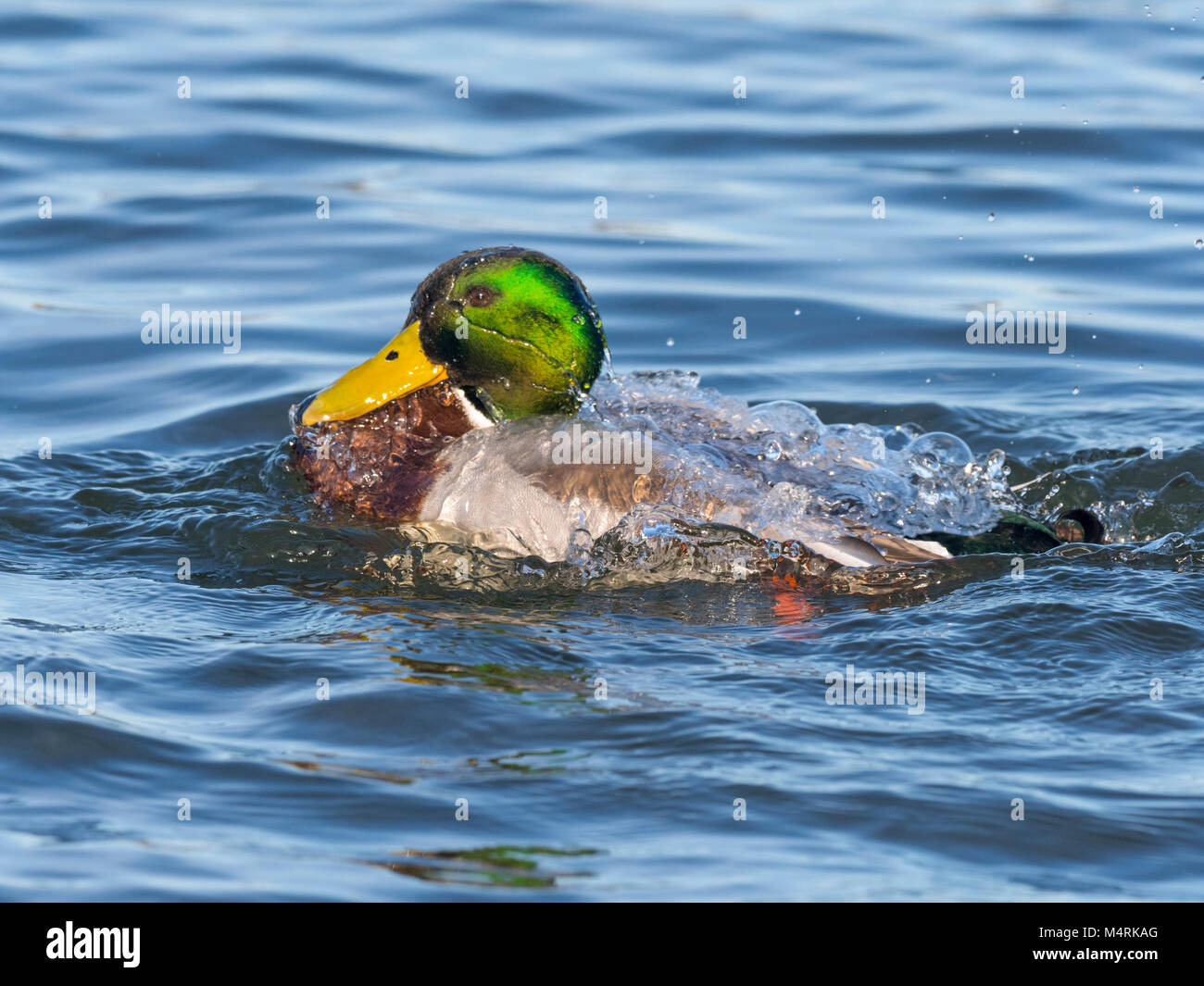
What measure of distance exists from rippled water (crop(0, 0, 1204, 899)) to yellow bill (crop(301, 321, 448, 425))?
354mm

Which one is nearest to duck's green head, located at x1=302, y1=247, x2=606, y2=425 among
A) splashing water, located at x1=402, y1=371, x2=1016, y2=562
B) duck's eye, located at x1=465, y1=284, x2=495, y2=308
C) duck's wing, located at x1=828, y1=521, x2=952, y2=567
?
duck's eye, located at x1=465, y1=284, x2=495, y2=308

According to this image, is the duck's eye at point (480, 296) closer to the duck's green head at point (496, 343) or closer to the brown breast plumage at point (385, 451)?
the duck's green head at point (496, 343)

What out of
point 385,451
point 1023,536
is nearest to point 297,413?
point 385,451

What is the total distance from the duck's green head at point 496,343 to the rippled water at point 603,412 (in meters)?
0.54

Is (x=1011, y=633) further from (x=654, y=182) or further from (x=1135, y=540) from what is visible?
(x=654, y=182)

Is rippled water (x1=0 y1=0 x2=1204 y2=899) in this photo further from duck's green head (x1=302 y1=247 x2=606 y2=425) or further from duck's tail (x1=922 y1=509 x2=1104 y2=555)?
duck's green head (x1=302 y1=247 x2=606 y2=425)

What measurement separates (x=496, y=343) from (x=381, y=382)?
1.49 feet

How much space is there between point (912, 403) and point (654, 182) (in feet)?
10.7

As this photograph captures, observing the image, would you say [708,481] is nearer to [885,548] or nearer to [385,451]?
[885,548]

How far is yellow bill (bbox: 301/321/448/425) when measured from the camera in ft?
19.3

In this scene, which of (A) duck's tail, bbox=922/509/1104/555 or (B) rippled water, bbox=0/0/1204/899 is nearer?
(B) rippled water, bbox=0/0/1204/899

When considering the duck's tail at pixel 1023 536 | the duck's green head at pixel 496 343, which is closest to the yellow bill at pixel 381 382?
the duck's green head at pixel 496 343

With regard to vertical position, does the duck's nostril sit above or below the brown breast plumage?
above
